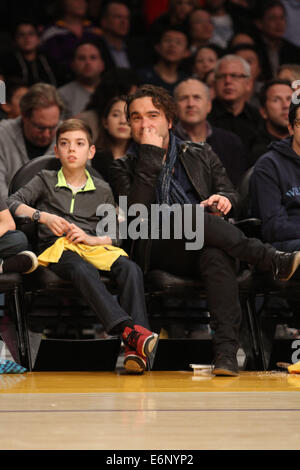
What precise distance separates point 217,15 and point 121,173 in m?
Answer: 3.90

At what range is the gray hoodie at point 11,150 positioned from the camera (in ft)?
12.8

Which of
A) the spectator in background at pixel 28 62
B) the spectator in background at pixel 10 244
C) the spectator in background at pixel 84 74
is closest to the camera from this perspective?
the spectator in background at pixel 10 244

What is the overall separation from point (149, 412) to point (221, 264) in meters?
1.16

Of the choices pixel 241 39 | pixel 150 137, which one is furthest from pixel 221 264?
pixel 241 39

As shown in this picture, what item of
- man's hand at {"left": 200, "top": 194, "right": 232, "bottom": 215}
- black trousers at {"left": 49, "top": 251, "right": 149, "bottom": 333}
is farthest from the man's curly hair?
black trousers at {"left": 49, "top": 251, "right": 149, "bottom": 333}

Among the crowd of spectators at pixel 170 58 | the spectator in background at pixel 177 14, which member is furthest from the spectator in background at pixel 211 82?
the spectator in background at pixel 177 14

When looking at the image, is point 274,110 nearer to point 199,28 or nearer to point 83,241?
point 83,241

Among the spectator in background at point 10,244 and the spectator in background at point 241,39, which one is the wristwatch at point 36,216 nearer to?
the spectator in background at point 10,244

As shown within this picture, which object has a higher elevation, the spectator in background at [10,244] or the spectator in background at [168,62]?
the spectator in background at [168,62]

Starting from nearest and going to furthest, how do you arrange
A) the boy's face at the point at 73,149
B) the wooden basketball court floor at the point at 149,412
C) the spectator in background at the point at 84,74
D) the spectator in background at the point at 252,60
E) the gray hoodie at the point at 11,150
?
the wooden basketball court floor at the point at 149,412, the boy's face at the point at 73,149, the gray hoodie at the point at 11,150, the spectator in background at the point at 84,74, the spectator in background at the point at 252,60

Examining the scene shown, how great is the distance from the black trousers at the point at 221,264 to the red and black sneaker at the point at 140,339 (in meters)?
0.25

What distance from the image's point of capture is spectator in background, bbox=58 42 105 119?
556cm
